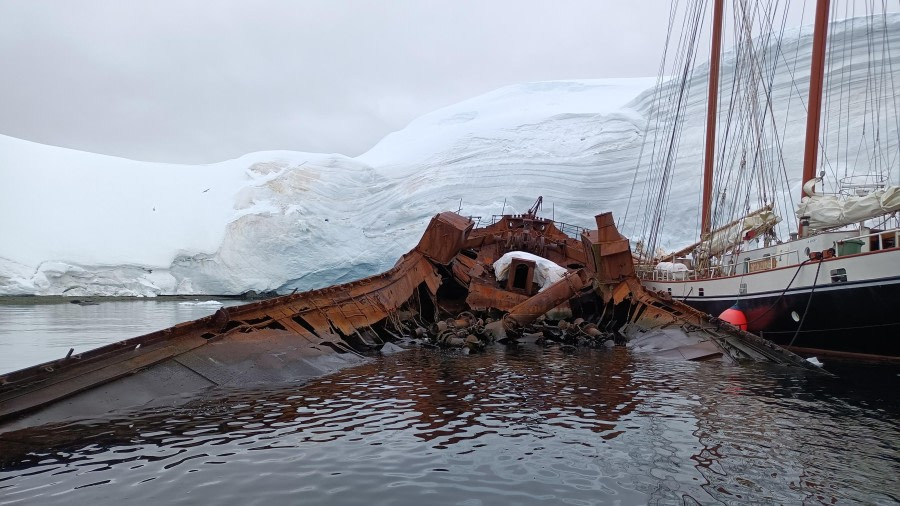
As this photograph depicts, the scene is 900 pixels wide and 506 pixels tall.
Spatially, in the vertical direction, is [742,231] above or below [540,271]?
above

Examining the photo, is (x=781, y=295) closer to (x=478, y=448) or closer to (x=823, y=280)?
(x=823, y=280)

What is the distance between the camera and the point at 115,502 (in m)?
3.85

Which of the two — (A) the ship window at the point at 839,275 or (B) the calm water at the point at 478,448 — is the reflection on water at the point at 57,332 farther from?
(A) the ship window at the point at 839,275

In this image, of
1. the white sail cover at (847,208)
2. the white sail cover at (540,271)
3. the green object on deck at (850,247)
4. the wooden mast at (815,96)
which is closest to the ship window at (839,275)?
the green object on deck at (850,247)

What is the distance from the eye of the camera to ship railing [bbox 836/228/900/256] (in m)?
11.4

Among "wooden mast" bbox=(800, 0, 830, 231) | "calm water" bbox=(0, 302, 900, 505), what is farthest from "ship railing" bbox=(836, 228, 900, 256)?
"calm water" bbox=(0, 302, 900, 505)

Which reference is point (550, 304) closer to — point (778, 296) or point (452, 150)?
point (778, 296)

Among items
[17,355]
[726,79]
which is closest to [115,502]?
[17,355]

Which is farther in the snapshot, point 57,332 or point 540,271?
point 57,332

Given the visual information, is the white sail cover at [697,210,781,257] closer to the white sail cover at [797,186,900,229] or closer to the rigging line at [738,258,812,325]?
the rigging line at [738,258,812,325]

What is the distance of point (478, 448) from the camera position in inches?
204

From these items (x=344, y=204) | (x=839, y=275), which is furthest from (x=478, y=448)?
(x=344, y=204)

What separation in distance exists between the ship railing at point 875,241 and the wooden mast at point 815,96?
339 centimetres

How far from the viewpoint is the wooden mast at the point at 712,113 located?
78.7 feet
